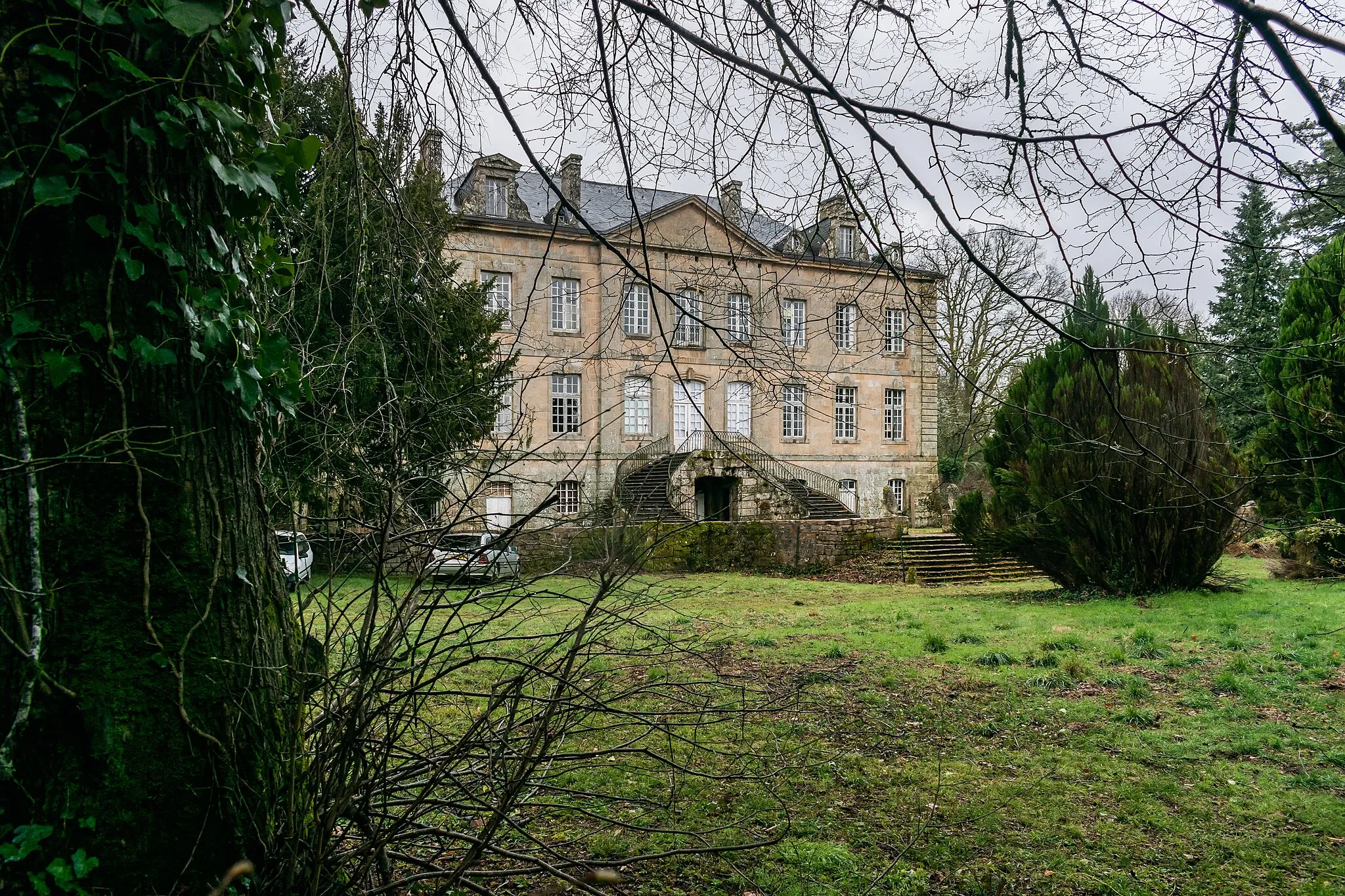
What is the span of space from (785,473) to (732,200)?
68.4 feet

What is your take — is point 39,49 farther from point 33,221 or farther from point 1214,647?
point 1214,647

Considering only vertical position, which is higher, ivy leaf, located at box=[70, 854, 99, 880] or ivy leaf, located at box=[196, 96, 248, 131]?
ivy leaf, located at box=[196, 96, 248, 131]

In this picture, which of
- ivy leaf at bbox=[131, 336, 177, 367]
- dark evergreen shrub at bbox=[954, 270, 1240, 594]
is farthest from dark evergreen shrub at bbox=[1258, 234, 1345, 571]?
ivy leaf at bbox=[131, 336, 177, 367]

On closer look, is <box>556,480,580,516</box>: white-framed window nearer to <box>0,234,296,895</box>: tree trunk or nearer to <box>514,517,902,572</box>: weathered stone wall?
<box>0,234,296,895</box>: tree trunk

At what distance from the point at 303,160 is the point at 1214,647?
9.33 m

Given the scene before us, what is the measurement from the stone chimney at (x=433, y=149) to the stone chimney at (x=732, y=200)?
1311 mm

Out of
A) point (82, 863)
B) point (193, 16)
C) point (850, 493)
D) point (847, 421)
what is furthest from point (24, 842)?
point (847, 421)

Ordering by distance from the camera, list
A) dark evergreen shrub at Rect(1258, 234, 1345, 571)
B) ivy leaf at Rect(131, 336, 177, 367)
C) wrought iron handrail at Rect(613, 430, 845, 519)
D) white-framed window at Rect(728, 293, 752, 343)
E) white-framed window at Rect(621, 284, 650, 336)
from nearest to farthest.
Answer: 1. ivy leaf at Rect(131, 336, 177, 367)
2. white-framed window at Rect(728, 293, 752, 343)
3. dark evergreen shrub at Rect(1258, 234, 1345, 571)
4. wrought iron handrail at Rect(613, 430, 845, 519)
5. white-framed window at Rect(621, 284, 650, 336)

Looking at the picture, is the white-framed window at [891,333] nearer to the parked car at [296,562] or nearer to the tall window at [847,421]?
the parked car at [296,562]

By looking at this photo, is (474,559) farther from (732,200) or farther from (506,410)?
(506,410)

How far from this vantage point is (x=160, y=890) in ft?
6.89

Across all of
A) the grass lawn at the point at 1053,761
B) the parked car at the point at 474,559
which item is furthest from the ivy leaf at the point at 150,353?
the grass lawn at the point at 1053,761

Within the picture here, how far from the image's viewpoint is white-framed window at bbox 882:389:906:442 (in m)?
29.4

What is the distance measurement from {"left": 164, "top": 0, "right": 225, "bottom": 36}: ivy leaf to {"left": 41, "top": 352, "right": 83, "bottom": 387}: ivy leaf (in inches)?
33.9
